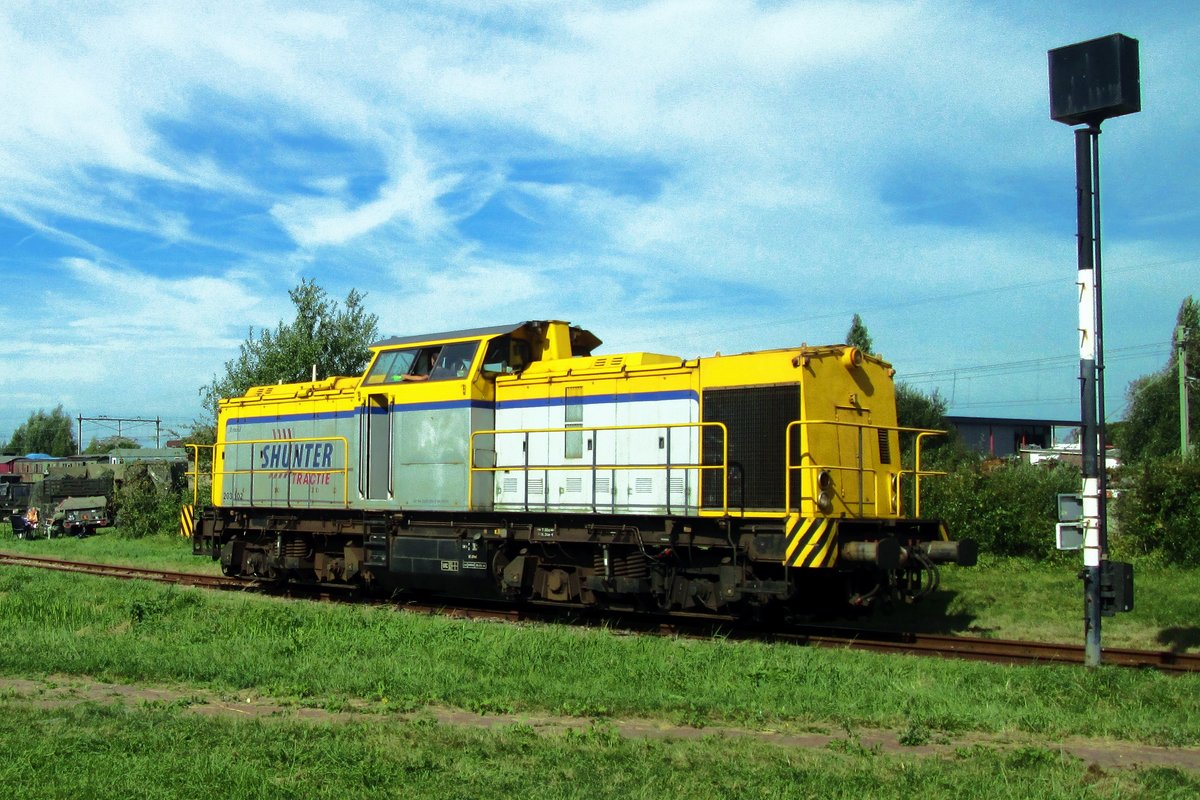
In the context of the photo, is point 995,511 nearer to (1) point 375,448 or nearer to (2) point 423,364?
(2) point 423,364

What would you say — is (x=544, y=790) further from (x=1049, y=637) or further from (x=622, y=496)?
(x=1049, y=637)

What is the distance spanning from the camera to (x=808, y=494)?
459 inches

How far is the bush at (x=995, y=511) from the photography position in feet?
64.4

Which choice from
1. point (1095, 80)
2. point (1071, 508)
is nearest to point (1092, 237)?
point (1095, 80)

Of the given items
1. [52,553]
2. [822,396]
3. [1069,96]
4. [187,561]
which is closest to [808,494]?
[822,396]

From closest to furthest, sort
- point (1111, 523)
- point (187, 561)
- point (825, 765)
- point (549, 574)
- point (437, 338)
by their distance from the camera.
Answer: point (825, 765), point (549, 574), point (437, 338), point (1111, 523), point (187, 561)

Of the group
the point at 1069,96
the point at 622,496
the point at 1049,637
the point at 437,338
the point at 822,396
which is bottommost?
the point at 1049,637

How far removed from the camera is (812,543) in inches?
448

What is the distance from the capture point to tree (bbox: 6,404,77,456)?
12525cm

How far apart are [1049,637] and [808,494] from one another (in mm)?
3911

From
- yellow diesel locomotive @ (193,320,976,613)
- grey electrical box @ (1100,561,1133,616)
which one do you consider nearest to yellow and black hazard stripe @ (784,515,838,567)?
yellow diesel locomotive @ (193,320,976,613)

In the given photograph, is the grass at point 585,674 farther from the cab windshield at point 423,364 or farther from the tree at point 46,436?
the tree at point 46,436

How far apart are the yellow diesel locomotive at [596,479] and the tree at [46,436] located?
12264 centimetres

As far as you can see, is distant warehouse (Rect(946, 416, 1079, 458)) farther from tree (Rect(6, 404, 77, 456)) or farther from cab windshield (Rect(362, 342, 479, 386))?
tree (Rect(6, 404, 77, 456))
